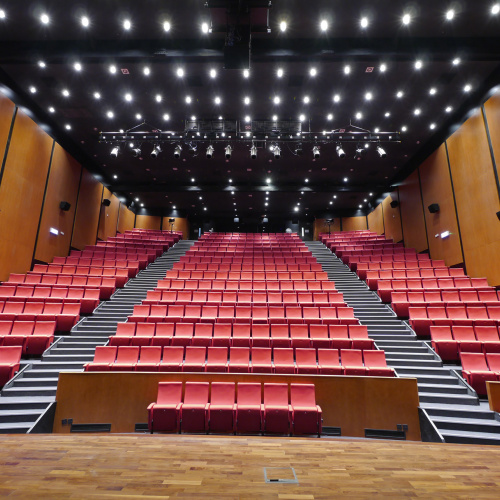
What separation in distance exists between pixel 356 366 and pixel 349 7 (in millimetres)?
3883

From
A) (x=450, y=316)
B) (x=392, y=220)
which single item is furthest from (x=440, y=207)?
(x=450, y=316)

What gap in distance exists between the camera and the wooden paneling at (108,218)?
788 cm

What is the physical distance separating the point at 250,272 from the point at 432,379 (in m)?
3.31

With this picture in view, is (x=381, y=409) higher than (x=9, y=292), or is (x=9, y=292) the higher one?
(x=9, y=292)

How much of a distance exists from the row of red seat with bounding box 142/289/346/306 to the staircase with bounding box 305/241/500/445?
49cm

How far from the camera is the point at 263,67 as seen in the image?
4.32 meters

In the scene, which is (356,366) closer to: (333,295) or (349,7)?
(333,295)

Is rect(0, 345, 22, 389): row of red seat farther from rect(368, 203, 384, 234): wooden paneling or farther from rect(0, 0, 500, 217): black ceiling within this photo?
rect(368, 203, 384, 234): wooden paneling

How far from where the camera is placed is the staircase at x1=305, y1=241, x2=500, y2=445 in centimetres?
231

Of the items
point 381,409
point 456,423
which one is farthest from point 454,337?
point 381,409

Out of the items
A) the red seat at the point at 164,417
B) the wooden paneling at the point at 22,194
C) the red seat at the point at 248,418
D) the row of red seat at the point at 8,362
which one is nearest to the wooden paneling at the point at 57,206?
the wooden paneling at the point at 22,194

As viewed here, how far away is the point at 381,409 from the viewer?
2449 millimetres

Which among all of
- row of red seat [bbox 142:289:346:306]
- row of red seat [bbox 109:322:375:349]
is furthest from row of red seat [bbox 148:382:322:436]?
row of red seat [bbox 142:289:346:306]

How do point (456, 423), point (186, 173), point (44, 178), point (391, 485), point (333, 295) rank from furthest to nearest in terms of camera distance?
point (186, 173) → point (44, 178) → point (333, 295) → point (456, 423) → point (391, 485)
